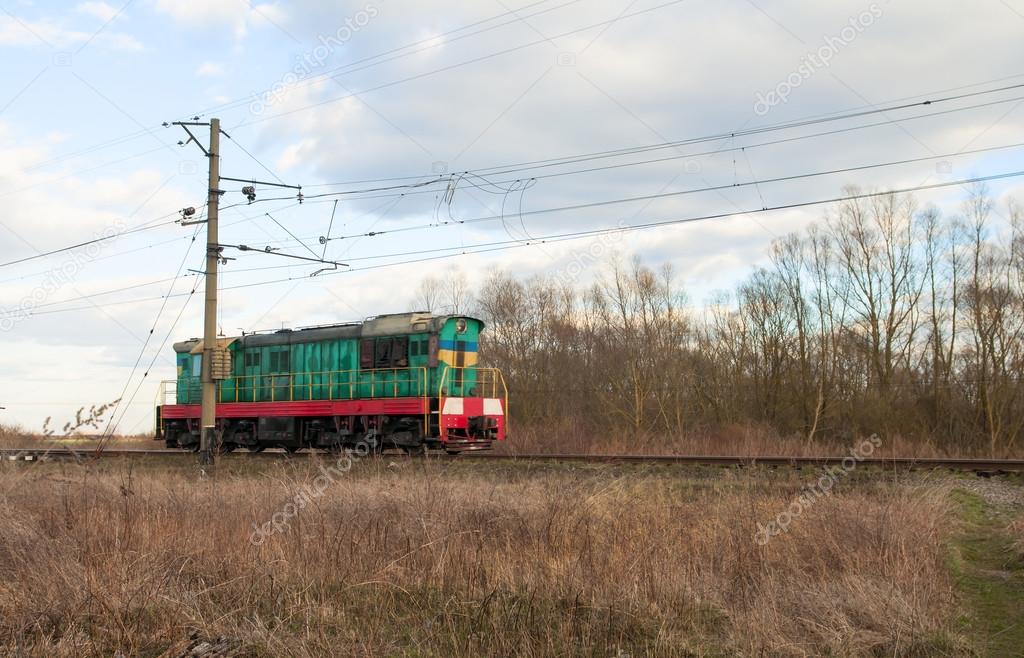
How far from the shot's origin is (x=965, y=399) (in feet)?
96.5

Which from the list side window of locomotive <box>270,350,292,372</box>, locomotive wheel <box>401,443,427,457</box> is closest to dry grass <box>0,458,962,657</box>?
locomotive wheel <box>401,443,427,457</box>

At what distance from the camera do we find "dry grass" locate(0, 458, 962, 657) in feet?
17.5

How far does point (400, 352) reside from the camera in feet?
70.6

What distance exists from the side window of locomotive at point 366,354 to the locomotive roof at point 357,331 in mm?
188

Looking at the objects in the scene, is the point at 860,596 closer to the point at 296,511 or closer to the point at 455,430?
the point at 296,511

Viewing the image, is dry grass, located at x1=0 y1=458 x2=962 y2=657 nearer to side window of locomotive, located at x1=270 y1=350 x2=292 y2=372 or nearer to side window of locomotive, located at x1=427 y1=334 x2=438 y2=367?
side window of locomotive, located at x1=427 y1=334 x2=438 y2=367

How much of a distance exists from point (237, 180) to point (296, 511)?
11.9 meters

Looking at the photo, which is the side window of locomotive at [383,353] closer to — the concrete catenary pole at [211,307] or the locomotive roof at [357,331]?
the locomotive roof at [357,331]

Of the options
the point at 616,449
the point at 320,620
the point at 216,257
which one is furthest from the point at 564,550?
the point at 616,449

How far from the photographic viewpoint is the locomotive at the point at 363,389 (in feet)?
68.0

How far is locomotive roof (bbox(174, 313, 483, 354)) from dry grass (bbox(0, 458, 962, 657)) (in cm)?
1182

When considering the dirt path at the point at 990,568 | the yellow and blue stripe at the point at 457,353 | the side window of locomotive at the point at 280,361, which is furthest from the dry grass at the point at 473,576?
the side window of locomotive at the point at 280,361

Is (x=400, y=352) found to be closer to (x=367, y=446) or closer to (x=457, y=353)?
(x=457, y=353)

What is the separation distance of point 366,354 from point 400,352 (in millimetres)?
1189
